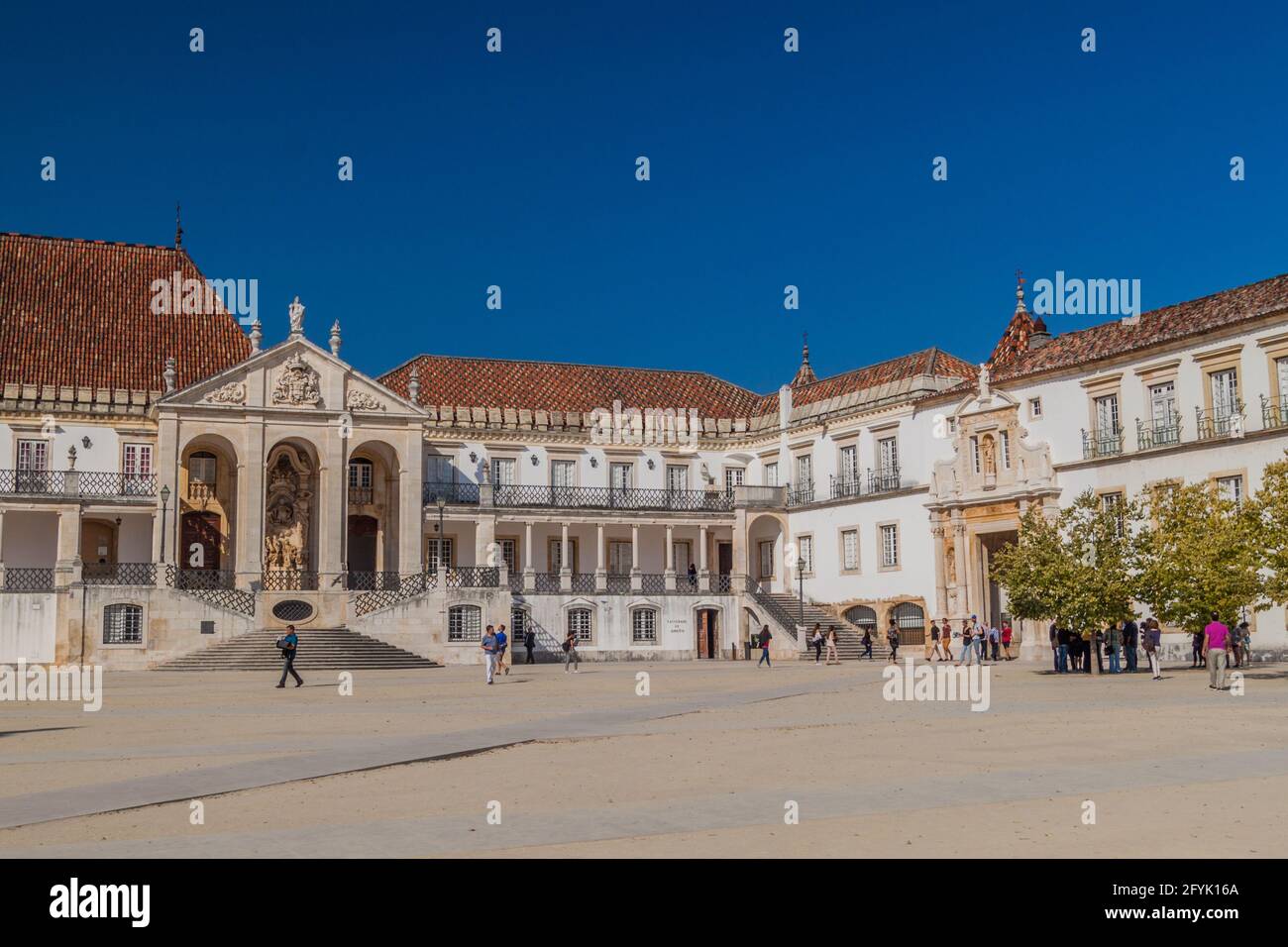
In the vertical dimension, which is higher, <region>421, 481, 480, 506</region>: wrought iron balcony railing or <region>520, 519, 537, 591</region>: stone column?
<region>421, 481, 480, 506</region>: wrought iron balcony railing

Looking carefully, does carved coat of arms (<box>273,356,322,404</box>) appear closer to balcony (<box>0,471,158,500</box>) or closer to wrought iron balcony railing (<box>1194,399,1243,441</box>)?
balcony (<box>0,471,158,500</box>)

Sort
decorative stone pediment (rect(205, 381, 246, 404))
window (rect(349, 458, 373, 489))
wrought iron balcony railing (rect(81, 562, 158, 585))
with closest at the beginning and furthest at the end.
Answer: wrought iron balcony railing (rect(81, 562, 158, 585))
decorative stone pediment (rect(205, 381, 246, 404))
window (rect(349, 458, 373, 489))

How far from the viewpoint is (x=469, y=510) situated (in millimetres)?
46562

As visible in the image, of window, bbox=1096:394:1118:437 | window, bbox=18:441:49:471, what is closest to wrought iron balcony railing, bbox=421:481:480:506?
window, bbox=18:441:49:471

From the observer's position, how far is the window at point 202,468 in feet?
144

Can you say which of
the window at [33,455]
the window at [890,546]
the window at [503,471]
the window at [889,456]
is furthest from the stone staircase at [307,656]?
the window at [889,456]

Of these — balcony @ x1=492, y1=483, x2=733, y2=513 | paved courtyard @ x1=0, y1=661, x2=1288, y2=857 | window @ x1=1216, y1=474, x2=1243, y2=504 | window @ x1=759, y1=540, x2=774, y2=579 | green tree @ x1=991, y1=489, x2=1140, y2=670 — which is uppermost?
balcony @ x1=492, y1=483, x2=733, y2=513

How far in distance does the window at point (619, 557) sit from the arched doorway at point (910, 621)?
1133 centimetres

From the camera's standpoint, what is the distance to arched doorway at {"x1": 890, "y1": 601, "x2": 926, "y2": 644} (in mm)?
42203

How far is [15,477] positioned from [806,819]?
125 ft

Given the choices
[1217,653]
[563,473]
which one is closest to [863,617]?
[563,473]

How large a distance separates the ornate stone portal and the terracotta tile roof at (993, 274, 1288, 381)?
2321 cm

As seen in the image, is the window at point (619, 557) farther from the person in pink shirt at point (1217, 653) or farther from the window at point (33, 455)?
the person in pink shirt at point (1217, 653)
